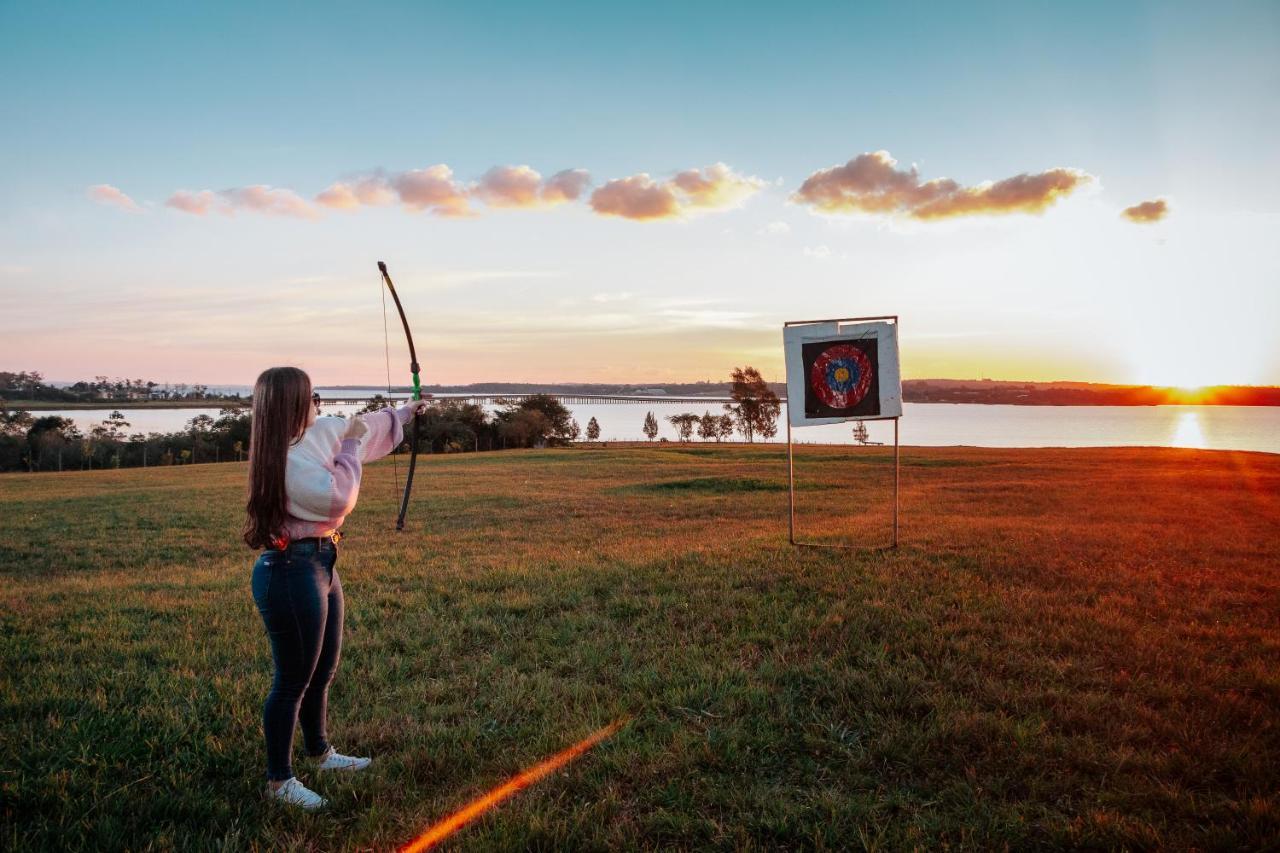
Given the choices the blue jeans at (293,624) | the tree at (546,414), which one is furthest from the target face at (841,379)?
the tree at (546,414)

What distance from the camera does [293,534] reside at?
3525mm

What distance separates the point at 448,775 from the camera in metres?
4.03

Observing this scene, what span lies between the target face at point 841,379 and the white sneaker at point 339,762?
780cm

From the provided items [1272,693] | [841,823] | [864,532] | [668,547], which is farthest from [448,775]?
[864,532]

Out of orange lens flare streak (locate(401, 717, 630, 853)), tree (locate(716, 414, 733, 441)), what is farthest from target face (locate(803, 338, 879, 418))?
tree (locate(716, 414, 733, 441))

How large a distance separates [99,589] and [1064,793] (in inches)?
420

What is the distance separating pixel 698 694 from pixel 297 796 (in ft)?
8.88

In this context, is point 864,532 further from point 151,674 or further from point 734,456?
point 734,456

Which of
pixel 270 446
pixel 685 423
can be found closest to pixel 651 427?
pixel 685 423

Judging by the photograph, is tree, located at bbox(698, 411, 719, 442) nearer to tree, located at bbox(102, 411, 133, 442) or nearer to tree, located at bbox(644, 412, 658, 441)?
tree, located at bbox(644, 412, 658, 441)

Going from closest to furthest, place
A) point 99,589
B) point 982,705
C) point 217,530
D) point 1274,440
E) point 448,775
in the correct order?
point 448,775 < point 982,705 < point 99,589 < point 217,530 < point 1274,440

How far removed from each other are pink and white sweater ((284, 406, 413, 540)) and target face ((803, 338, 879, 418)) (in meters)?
7.70

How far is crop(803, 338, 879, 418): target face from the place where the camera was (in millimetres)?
10039

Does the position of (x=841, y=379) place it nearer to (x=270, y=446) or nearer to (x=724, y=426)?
(x=270, y=446)
